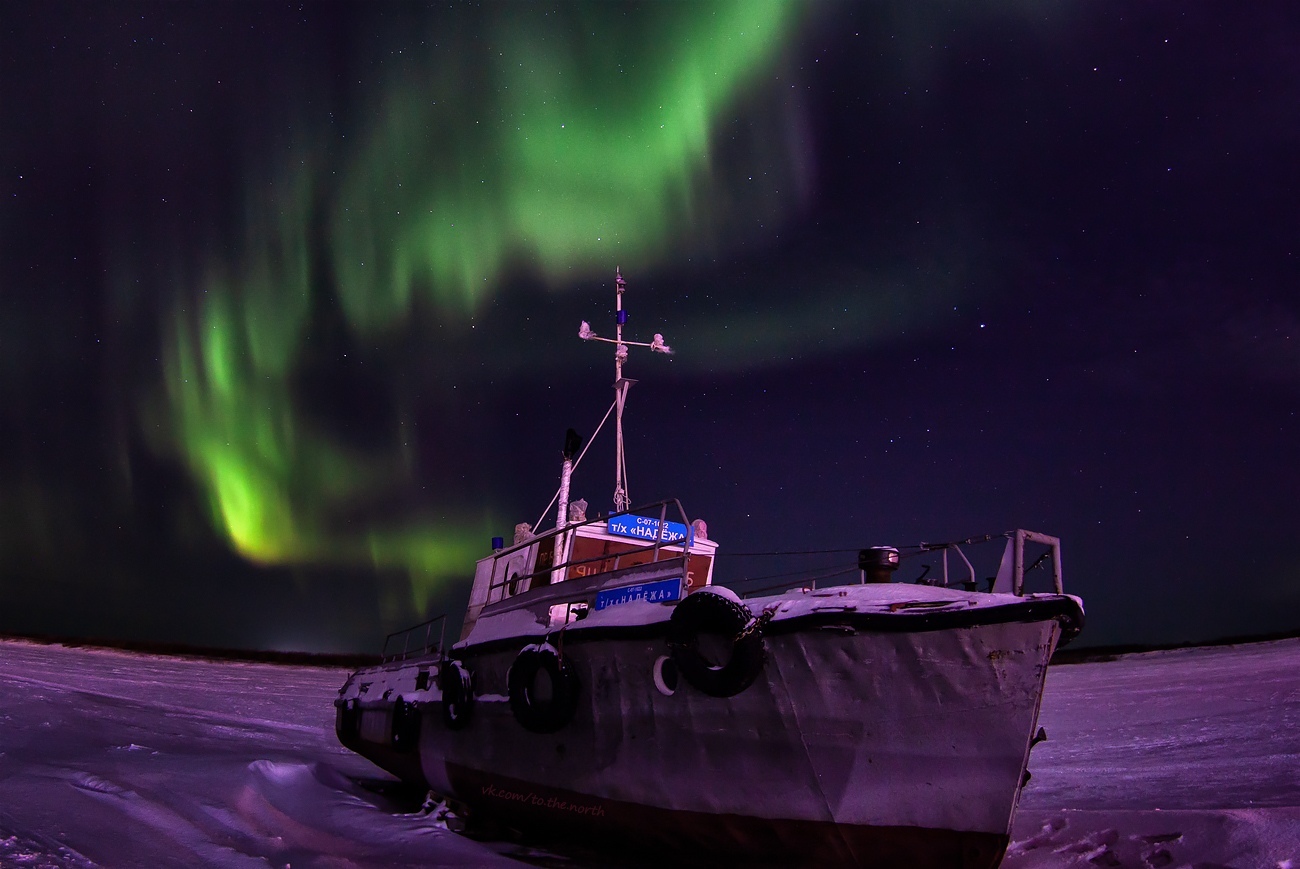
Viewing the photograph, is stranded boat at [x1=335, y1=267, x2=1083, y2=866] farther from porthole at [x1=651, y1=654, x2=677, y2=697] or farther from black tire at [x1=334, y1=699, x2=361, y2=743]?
black tire at [x1=334, y1=699, x2=361, y2=743]

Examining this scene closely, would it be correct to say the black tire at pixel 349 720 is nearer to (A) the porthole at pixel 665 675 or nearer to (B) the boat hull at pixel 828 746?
(B) the boat hull at pixel 828 746

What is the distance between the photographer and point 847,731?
580cm

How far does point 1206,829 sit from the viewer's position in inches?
247

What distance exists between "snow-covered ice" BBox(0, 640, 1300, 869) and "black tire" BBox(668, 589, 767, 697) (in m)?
2.81

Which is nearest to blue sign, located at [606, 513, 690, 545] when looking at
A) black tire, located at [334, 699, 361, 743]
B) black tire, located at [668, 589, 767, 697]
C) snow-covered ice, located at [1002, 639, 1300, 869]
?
→ black tire, located at [668, 589, 767, 697]

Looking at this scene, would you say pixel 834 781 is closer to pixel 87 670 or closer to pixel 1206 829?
pixel 1206 829

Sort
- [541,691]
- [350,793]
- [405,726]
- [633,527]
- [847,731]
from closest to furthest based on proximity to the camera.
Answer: [847,731] → [541,691] → [633,527] → [350,793] → [405,726]

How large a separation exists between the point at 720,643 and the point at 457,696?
14.5 feet

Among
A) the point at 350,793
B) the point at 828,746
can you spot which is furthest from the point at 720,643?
the point at 350,793

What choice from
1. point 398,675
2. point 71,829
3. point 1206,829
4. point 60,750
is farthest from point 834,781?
point 60,750

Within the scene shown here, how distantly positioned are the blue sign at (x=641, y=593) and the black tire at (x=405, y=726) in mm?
4499

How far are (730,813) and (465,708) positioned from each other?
4081 mm

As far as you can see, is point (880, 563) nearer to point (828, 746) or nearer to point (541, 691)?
point (828, 746)

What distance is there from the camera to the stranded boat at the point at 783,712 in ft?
18.0
